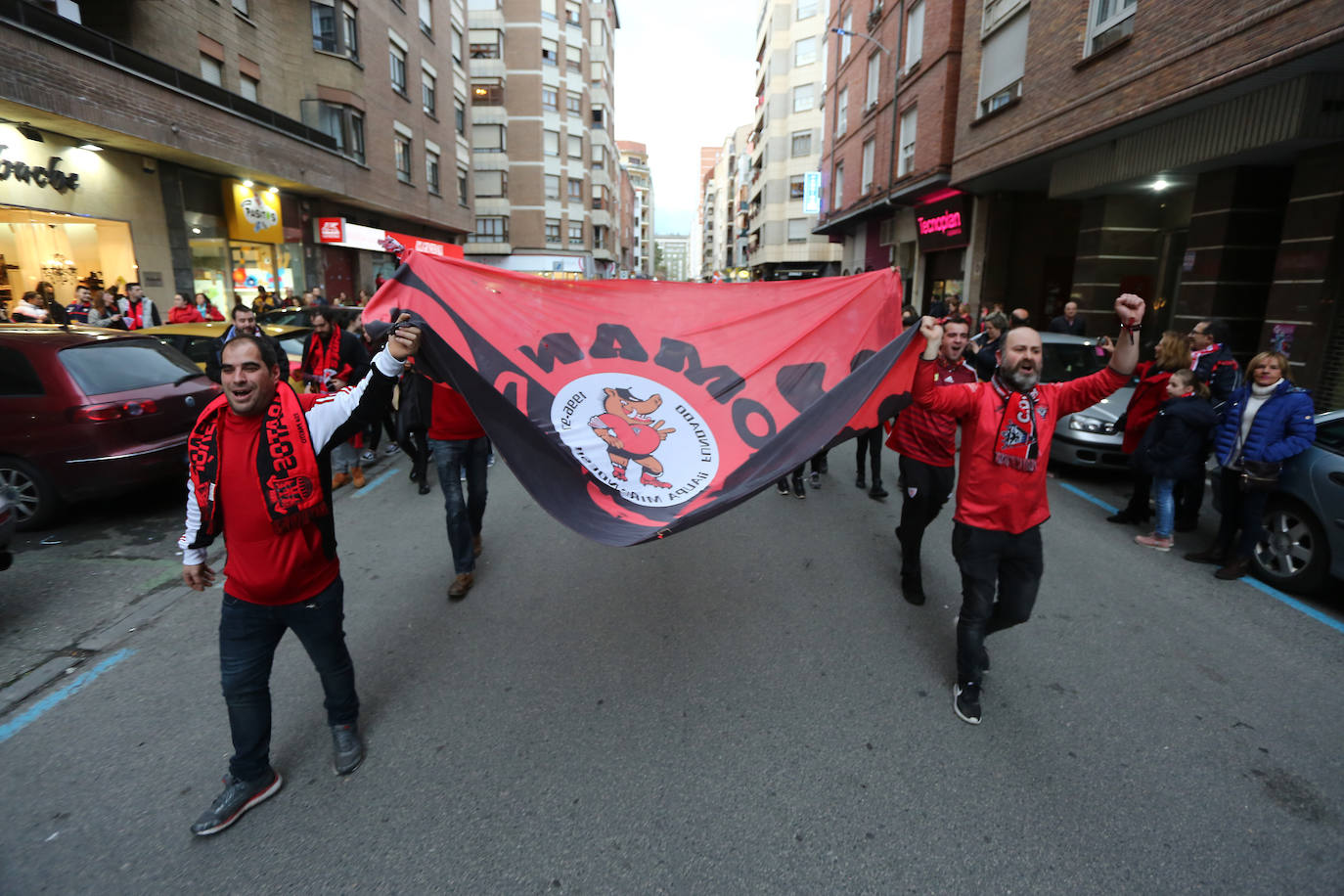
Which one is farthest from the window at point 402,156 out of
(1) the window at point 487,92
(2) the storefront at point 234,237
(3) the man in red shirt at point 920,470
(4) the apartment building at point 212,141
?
(3) the man in red shirt at point 920,470

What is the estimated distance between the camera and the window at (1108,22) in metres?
11.0

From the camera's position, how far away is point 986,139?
15.4 meters

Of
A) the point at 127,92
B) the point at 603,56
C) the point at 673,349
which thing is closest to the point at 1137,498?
the point at 673,349

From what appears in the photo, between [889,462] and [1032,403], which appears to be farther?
[889,462]

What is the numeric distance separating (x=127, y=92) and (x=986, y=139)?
17.7m

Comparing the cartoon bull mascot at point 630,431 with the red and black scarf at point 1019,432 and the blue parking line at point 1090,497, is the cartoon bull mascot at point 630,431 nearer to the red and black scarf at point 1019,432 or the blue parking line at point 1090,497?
the red and black scarf at point 1019,432

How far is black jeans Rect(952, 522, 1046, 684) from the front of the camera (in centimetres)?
337

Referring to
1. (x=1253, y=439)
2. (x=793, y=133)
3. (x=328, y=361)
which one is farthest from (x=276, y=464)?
(x=793, y=133)

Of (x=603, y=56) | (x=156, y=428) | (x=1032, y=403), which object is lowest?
(x=156, y=428)

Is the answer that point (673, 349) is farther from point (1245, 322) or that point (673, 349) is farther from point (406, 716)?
point (1245, 322)

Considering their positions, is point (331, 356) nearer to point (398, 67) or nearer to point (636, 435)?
point (636, 435)

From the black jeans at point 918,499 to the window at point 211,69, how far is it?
62.9 ft

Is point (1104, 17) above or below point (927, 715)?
above

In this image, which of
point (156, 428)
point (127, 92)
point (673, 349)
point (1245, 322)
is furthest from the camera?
point (127, 92)
